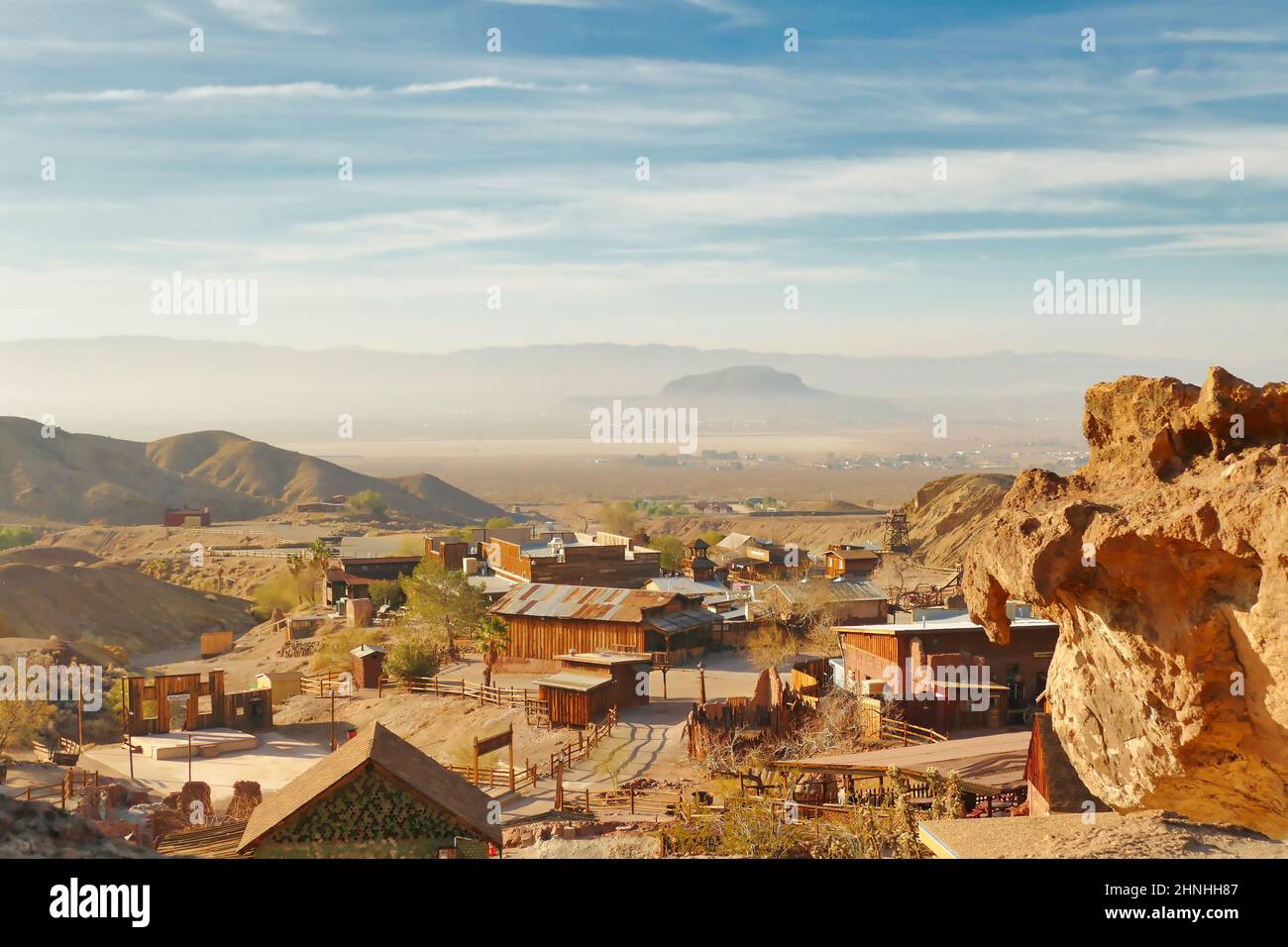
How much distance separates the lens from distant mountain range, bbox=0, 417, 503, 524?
132875 millimetres

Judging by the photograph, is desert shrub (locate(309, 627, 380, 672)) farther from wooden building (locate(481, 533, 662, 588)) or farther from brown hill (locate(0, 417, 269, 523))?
brown hill (locate(0, 417, 269, 523))

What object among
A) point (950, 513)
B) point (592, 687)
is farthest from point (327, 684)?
point (950, 513)

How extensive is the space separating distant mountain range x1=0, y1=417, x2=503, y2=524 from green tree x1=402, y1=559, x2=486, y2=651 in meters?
91.4

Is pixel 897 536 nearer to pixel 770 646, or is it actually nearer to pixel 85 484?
pixel 770 646

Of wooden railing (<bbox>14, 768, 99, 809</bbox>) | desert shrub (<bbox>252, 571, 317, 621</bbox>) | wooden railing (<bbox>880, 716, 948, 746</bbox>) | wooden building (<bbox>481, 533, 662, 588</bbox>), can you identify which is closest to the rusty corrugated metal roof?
wooden building (<bbox>481, 533, 662, 588</bbox>)

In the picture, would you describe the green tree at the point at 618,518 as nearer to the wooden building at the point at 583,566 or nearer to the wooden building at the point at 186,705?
the wooden building at the point at 583,566

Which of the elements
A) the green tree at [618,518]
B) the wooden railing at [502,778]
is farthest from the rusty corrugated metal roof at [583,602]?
the green tree at [618,518]

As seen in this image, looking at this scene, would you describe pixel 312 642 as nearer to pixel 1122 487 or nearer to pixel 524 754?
pixel 524 754

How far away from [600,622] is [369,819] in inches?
1187

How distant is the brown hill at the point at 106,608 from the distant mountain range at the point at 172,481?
70.1 metres
